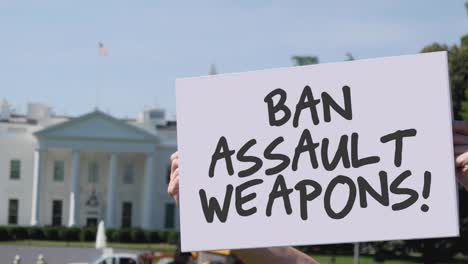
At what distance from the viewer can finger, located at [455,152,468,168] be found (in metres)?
3.06

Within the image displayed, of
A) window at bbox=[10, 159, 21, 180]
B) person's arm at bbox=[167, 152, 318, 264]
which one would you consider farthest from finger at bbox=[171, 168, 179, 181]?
window at bbox=[10, 159, 21, 180]

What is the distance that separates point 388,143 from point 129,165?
79839mm

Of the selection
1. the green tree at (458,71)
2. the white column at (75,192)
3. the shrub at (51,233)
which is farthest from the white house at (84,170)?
the green tree at (458,71)

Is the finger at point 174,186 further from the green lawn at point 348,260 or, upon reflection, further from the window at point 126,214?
the window at point 126,214

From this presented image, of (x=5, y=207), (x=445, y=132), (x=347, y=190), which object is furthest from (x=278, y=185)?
(x=5, y=207)

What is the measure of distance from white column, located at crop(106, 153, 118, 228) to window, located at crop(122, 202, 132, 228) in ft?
7.62

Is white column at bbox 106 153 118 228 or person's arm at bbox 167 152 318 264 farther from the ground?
white column at bbox 106 153 118 228

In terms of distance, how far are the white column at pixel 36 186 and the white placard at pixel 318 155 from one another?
75.4 meters

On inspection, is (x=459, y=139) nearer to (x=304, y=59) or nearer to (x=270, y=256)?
(x=270, y=256)

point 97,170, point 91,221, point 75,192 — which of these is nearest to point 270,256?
point 75,192

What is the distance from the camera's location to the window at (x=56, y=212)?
7956 cm

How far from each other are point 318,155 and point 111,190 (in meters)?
76.5

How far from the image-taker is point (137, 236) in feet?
228

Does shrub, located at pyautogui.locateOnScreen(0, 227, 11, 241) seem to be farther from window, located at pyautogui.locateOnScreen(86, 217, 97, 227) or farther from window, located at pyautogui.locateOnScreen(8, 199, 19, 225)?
window, located at pyautogui.locateOnScreen(86, 217, 97, 227)
